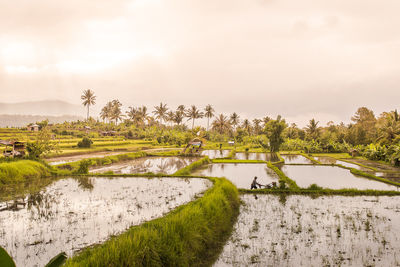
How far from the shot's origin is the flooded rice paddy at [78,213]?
18.4 feet

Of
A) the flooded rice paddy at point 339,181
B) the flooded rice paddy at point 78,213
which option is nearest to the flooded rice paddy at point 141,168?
the flooded rice paddy at point 78,213

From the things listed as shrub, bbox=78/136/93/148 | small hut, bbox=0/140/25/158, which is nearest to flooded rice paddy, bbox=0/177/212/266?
small hut, bbox=0/140/25/158

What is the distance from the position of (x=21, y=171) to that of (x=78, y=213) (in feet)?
26.3

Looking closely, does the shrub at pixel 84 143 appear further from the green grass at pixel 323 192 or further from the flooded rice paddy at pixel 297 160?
the green grass at pixel 323 192

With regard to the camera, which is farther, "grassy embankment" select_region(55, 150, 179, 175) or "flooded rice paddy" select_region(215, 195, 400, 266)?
"grassy embankment" select_region(55, 150, 179, 175)

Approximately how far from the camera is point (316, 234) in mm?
6461

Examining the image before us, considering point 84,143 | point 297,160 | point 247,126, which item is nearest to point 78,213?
point 297,160

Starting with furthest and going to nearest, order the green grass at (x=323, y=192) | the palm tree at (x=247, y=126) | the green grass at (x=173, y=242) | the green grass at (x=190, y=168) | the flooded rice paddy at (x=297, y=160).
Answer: the palm tree at (x=247, y=126)
the flooded rice paddy at (x=297, y=160)
the green grass at (x=190, y=168)
the green grass at (x=323, y=192)
the green grass at (x=173, y=242)

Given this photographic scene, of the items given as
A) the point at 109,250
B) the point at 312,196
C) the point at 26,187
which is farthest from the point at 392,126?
the point at 26,187

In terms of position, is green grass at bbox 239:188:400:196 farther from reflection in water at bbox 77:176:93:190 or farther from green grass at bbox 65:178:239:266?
reflection in water at bbox 77:176:93:190

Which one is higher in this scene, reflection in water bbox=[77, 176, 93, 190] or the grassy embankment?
the grassy embankment

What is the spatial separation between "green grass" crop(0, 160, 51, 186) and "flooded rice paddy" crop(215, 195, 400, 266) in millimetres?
12105

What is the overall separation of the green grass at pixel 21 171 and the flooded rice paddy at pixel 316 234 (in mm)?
12105

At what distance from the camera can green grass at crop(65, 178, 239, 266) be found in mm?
4023
